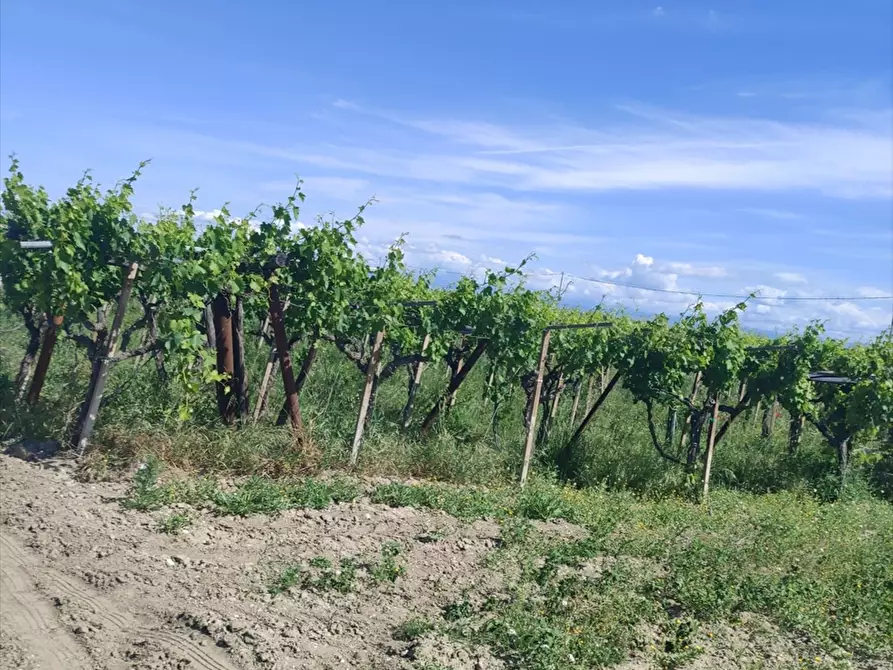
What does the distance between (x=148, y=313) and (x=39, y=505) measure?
251 centimetres

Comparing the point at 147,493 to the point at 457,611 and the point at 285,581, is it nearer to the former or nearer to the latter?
the point at 285,581

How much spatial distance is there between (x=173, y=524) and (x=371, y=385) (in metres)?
3.10

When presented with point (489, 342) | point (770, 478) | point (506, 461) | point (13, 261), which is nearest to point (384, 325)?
point (489, 342)

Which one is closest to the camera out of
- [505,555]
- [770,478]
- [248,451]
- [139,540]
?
[139,540]

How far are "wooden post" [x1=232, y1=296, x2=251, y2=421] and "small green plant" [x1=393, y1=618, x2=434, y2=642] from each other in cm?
394

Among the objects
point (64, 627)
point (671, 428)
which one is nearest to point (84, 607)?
point (64, 627)

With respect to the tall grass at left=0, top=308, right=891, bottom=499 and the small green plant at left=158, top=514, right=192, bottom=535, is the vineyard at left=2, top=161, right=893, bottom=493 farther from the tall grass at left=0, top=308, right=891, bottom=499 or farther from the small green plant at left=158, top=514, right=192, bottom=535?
the small green plant at left=158, top=514, right=192, bottom=535

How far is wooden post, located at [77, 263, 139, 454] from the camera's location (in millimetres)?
7664

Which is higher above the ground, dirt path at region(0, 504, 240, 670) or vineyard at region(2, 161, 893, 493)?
vineyard at region(2, 161, 893, 493)

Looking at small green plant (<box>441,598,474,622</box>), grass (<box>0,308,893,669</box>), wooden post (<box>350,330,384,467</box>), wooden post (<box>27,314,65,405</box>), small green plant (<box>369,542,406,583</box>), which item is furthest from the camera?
wooden post (<box>27,314,65,405</box>)

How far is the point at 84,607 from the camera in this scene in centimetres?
508

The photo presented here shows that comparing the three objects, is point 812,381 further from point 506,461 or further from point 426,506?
point 426,506

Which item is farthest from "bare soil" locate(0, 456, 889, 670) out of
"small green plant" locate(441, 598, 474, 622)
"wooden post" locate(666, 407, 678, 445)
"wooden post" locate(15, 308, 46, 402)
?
"wooden post" locate(666, 407, 678, 445)

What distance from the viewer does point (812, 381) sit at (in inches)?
489
